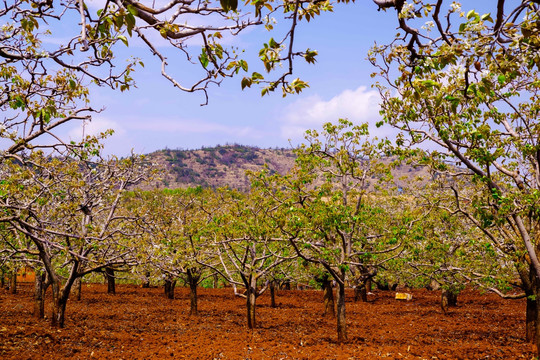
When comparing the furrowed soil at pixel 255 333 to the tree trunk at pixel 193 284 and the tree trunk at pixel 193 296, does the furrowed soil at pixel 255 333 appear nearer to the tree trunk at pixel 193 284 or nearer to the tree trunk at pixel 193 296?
the tree trunk at pixel 193 296

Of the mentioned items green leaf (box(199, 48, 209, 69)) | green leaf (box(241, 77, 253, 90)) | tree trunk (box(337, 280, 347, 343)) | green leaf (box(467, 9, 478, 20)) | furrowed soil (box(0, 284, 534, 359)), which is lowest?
furrowed soil (box(0, 284, 534, 359))

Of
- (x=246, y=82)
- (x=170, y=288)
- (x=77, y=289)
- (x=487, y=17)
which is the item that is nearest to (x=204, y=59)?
(x=246, y=82)

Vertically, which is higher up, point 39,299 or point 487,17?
point 487,17

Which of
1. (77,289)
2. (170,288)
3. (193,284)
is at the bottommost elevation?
(170,288)

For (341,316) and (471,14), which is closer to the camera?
(471,14)

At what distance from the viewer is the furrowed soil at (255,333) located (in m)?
14.0

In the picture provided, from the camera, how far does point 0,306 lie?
75.5 ft

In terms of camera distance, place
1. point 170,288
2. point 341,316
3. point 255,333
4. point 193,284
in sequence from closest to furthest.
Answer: point 341,316 → point 255,333 → point 193,284 → point 170,288

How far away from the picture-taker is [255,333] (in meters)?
18.4

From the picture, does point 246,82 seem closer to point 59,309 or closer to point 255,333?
point 59,309

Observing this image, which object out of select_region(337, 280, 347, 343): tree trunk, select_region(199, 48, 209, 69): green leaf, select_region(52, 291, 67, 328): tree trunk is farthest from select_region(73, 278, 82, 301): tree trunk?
select_region(199, 48, 209, 69): green leaf

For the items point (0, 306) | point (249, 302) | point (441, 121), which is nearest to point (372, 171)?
point (441, 121)

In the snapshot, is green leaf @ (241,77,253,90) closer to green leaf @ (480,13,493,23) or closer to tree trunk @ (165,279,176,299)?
green leaf @ (480,13,493,23)

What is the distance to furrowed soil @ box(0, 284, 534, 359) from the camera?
14008mm
